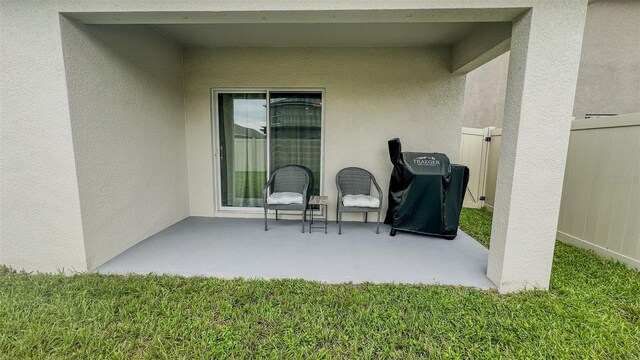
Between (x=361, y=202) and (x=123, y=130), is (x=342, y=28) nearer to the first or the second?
(x=361, y=202)

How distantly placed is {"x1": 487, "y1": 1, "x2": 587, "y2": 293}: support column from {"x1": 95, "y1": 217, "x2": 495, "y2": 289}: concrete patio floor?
1.43ft

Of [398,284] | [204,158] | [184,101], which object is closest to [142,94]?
[184,101]

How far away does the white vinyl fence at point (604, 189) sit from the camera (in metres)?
2.80

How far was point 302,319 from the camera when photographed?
1869mm

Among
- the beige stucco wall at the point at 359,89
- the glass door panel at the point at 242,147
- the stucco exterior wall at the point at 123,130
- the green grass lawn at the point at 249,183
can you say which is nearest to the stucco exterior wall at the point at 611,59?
the beige stucco wall at the point at 359,89

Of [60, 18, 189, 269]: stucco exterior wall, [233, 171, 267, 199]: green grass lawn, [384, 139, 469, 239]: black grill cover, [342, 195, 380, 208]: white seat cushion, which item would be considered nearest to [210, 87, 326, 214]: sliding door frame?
[233, 171, 267, 199]: green grass lawn

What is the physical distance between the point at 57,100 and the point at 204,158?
2090 millimetres

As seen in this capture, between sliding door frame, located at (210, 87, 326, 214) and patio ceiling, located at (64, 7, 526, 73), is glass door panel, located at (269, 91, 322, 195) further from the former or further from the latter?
patio ceiling, located at (64, 7, 526, 73)

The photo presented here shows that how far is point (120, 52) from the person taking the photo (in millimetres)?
2832

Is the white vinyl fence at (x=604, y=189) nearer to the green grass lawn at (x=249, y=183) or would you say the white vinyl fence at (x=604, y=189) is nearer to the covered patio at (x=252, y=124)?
the covered patio at (x=252, y=124)

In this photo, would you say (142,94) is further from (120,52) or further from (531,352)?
(531,352)

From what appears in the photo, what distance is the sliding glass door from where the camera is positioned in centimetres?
418

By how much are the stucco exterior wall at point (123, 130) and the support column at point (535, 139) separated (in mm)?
3842

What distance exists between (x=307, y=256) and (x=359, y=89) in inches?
104
